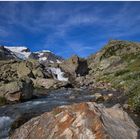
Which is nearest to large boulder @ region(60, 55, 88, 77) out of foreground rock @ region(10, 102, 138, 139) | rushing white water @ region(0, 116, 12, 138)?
rushing white water @ region(0, 116, 12, 138)

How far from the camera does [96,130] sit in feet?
39.9

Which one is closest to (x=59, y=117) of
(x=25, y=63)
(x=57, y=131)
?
(x=57, y=131)

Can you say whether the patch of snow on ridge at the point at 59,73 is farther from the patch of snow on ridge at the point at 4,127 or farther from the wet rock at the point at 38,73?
the patch of snow on ridge at the point at 4,127

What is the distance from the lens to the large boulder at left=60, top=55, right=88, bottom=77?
410 ft

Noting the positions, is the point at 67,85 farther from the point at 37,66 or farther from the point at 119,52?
the point at 119,52

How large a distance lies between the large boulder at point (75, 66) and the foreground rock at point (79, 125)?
108 m

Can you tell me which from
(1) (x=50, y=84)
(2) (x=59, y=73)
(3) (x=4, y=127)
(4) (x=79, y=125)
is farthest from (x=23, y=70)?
Answer: (4) (x=79, y=125)

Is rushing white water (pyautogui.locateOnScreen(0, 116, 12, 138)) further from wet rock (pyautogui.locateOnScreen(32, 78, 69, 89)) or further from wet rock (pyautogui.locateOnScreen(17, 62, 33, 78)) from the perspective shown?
wet rock (pyautogui.locateOnScreen(17, 62, 33, 78))

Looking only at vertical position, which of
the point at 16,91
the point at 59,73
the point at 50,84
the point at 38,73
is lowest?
the point at 16,91

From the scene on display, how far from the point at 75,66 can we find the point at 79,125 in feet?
376

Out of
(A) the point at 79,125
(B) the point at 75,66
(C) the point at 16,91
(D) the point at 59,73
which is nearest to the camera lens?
(A) the point at 79,125

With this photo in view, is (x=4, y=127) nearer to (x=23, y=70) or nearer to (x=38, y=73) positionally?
(x=38, y=73)

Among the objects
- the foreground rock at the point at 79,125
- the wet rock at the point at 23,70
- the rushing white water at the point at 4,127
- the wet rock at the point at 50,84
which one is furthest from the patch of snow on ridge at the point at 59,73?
the foreground rock at the point at 79,125

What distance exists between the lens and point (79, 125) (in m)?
12.7
